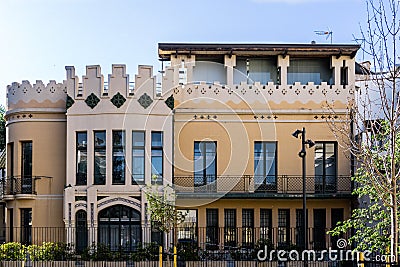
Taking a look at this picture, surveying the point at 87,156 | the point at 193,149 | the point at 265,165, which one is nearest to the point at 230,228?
the point at 265,165

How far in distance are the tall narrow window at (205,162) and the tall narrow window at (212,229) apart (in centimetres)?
139

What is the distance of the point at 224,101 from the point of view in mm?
31281

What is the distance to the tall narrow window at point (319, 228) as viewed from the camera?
31156mm

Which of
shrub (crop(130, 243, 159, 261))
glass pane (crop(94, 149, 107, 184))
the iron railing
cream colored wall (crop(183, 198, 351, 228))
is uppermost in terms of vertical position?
glass pane (crop(94, 149, 107, 184))

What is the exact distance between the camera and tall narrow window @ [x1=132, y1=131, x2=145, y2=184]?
Result: 2988 centimetres

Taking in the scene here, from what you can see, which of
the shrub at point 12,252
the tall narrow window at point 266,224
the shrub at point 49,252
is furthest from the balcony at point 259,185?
the shrub at point 12,252

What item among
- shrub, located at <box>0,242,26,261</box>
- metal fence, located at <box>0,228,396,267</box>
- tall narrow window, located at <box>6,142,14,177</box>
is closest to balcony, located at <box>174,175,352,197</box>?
metal fence, located at <box>0,228,396,267</box>

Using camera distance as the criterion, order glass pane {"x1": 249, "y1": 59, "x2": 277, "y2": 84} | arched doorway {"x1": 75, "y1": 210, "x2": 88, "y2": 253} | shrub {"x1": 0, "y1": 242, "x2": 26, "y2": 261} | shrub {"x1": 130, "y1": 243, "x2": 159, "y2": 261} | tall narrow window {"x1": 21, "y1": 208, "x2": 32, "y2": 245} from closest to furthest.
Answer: shrub {"x1": 0, "y1": 242, "x2": 26, "y2": 261} → shrub {"x1": 130, "y1": 243, "x2": 159, "y2": 261} → arched doorway {"x1": 75, "y1": 210, "x2": 88, "y2": 253} → tall narrow window {"x1": 21, "y1": 208, "x2": 32, "y2": 245} → glass pane {"x1": 249, "y1": 59, "x2": 277, "y2": 84}

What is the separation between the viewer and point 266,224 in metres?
31.6

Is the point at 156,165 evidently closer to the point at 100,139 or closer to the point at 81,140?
the point at 100,139

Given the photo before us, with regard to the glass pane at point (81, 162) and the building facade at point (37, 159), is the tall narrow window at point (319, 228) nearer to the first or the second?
the glass pane at point (81, 162)

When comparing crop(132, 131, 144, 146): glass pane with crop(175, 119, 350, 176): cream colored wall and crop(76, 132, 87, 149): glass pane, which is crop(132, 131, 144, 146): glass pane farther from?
crop(76, 132, 87, 149): glass pane

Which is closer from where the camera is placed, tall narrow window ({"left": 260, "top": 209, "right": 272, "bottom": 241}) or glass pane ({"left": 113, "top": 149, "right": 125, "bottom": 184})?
glass pane ({"left": 113, "top": 149, "right": 125, "bottom": 184})

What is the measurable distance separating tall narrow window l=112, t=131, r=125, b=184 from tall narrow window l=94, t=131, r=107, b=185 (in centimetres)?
43
